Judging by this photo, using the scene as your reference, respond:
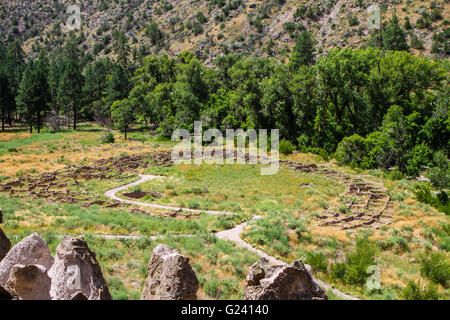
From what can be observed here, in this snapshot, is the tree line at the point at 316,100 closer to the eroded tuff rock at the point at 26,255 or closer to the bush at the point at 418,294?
the bush at the point at 418,294

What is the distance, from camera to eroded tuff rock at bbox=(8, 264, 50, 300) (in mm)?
6633

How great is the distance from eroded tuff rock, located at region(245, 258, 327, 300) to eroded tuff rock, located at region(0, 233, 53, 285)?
17.2 ft

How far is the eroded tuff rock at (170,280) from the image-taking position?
7961 mm

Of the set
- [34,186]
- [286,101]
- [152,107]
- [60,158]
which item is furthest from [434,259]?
[152,107]

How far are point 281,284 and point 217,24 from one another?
119 metres

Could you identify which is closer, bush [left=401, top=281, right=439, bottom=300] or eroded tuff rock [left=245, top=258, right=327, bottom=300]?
eroded tuff rock [left=245, top=258, right=327, bottom=300]

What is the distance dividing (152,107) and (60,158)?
29.2 metres

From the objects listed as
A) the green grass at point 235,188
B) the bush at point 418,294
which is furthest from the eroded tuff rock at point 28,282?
the green grass at point 235,188

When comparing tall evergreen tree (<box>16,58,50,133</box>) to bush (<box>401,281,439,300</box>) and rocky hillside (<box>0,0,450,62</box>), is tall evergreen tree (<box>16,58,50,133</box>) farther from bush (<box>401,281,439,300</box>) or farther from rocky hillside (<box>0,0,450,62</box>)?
bush (<box>401,281,439,300</box>)

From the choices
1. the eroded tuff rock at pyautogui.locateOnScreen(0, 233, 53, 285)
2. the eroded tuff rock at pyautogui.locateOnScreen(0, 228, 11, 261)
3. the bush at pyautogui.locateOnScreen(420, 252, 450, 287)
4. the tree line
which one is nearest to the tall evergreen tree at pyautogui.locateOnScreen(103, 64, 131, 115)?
the tree line

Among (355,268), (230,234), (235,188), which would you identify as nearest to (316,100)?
(235,188)

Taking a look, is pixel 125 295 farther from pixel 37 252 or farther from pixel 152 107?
pixel 152 107

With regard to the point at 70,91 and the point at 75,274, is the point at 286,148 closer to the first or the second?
the point at 75,274

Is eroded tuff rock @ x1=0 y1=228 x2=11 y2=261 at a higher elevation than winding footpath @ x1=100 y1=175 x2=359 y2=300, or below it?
higher
